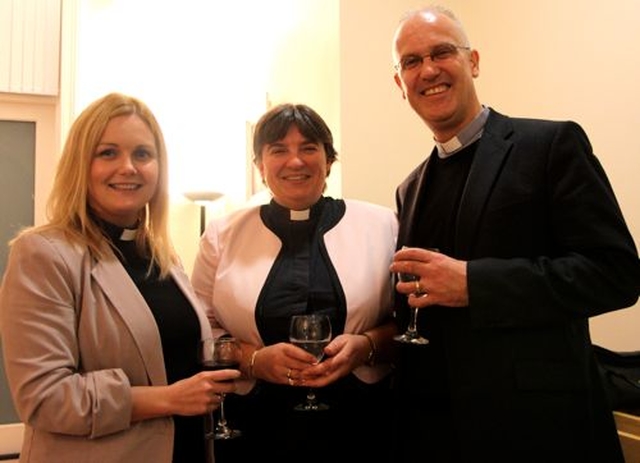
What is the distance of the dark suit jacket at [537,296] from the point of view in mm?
1168

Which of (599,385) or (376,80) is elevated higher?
(376,80)

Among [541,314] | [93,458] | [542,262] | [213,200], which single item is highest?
[213,200]

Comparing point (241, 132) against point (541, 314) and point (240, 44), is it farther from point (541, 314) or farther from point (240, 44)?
point (541, 314)

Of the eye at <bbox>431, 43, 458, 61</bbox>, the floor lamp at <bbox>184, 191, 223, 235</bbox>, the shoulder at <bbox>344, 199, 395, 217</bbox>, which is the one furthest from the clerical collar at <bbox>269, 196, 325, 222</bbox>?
the floor lamp at <bbox>184, 191, 223, 235</bbox>

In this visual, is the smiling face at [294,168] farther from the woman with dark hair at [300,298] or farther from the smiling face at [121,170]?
the smiling face at [121,170]

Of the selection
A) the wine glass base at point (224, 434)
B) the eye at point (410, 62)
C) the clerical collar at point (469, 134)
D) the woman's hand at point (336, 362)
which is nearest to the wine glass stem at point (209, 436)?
the wine glass base at point (224, 434)

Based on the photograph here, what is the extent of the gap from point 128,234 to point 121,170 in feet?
0.63

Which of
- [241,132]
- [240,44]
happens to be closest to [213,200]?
[241,132]

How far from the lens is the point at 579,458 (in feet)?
3.95

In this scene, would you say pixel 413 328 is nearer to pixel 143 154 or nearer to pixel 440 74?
pixel 440 74

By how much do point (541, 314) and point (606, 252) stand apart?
19 centimetres

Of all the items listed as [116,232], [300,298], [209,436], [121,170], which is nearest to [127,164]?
[121,170]

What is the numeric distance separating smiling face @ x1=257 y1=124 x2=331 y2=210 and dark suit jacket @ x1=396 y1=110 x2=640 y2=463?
1.87ft

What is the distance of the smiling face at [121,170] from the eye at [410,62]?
73 cm
